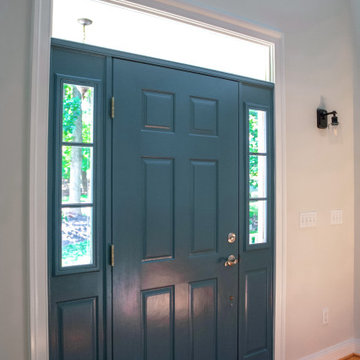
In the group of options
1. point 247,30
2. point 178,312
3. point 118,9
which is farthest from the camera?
point 247,30

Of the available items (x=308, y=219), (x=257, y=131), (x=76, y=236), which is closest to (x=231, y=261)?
(x=308, y=219)

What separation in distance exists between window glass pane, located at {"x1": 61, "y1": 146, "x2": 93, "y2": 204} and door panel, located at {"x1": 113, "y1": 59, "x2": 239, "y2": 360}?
5.3 inches

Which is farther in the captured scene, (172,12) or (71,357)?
(172,12)

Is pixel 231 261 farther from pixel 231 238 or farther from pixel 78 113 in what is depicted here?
pixel 78 113

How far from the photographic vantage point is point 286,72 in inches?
94.0

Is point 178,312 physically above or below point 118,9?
below

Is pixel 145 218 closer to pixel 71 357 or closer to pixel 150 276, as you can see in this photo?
pixel 150 276

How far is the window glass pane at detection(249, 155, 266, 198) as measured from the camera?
225 centimetres

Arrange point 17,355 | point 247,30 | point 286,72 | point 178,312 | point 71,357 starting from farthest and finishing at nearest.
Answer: point 286,72
point 247,30
point 178,312
point 71,357
point 17,355

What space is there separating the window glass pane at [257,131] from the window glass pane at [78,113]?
1.08m

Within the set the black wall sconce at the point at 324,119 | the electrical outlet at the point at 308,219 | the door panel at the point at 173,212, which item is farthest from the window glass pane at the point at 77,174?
the black wall sconce at the point at 324,119

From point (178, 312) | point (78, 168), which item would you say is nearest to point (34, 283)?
point (78, 168)

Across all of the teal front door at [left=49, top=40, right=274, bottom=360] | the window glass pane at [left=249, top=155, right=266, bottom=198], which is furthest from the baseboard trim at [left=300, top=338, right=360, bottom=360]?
the window glass pane at [left=249, top=155, right=266, bottom=198]

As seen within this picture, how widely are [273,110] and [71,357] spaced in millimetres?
1935
